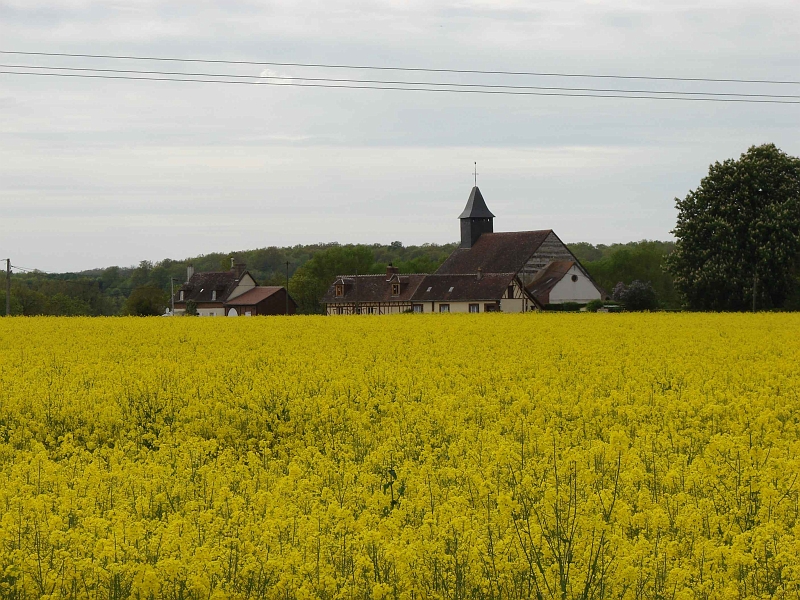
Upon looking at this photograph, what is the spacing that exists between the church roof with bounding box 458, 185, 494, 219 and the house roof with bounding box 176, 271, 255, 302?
75.1ft

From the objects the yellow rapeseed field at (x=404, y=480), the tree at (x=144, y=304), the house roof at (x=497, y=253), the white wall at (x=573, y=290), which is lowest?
the yellow rapeseed field at (x=404, y=480)

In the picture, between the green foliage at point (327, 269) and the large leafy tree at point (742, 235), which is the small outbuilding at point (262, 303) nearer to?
the green foliage at point (327, 269)

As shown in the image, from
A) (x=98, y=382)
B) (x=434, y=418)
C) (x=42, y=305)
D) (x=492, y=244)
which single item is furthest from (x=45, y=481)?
(x=42, y=305)

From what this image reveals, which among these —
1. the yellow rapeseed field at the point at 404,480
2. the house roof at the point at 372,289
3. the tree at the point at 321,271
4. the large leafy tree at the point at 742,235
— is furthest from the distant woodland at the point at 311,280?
the yellow rapeseed field at the point at 404,480

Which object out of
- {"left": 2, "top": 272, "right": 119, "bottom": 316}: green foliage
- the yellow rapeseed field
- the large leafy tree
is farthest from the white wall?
the yellow rapeseed field

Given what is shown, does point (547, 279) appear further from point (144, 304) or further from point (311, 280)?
point (311, 280)

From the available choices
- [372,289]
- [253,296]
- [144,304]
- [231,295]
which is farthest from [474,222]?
[144,304]

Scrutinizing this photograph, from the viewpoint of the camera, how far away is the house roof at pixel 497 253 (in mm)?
81500

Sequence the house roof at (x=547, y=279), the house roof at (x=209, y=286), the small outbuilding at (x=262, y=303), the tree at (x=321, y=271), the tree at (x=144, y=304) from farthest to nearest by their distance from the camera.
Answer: the tree at (x=321, y=271), the house roof at (x=209, y=286), the small outbuilding at (x=262, y=303), the tree at (x=144, y=304), the house roof at (x=547, y=279)

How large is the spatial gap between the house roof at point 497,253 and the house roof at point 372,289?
477 cm

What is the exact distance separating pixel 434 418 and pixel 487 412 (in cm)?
74

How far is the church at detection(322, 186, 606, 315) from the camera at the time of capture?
73125 mm

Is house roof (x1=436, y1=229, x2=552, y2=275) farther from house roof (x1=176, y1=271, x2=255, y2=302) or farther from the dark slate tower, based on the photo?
house roof (x1=176, y1=271, x2=255, y2=302)

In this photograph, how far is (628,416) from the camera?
39.1ft
